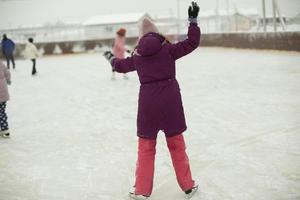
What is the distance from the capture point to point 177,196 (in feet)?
11.7

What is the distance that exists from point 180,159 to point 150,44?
988mm

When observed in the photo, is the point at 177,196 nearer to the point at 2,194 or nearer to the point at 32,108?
the point at 2,194

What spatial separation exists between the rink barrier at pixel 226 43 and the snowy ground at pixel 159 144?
6.85 metres

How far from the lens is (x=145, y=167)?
3.42m

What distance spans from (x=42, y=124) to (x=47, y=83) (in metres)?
5.83

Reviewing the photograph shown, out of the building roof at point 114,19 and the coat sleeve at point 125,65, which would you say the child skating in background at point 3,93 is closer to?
the coat sleeve at point 125,65

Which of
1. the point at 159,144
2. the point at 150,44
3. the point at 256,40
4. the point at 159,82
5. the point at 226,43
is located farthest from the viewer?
the point at 226,43

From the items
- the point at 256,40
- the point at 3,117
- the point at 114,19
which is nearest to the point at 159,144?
the point at 3,117

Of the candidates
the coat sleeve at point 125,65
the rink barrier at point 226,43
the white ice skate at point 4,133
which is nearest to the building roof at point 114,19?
the rink barrier at point 226,43

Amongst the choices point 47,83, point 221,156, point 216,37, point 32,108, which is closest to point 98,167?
point 221,156

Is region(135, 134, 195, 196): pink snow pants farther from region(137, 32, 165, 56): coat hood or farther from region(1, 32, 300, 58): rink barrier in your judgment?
region(1, 32, 300, 58): rink barrier

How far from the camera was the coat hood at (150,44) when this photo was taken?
318 centimetres

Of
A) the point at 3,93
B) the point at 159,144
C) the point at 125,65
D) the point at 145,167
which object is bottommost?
the point at 159,144

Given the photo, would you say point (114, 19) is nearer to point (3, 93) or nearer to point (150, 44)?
point (3, 93)
